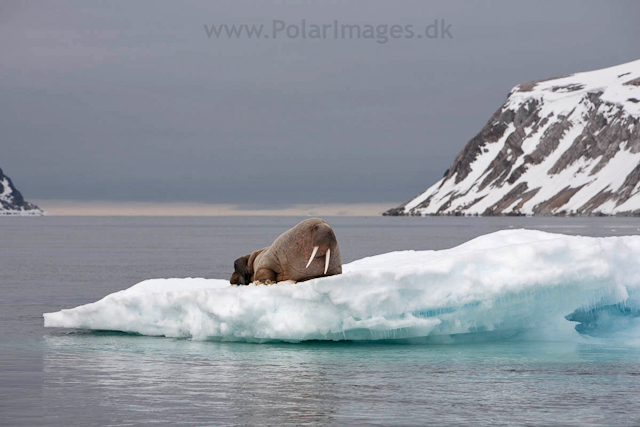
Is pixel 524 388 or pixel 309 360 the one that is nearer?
pixel 524 388

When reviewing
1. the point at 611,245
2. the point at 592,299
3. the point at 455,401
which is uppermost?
the point at 611,245

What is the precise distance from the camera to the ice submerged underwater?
19.1 m

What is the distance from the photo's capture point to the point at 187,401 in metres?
14.3

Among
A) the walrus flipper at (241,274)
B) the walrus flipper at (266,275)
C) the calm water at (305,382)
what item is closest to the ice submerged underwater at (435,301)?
the calm water at (305,382)

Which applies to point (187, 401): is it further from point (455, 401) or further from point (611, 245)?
point (611, 245)

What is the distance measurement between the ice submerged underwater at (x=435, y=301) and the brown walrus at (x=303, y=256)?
107 cm

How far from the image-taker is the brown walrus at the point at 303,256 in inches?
811

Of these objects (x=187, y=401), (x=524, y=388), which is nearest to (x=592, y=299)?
(x=524, y=388)

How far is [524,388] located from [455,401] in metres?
1.74

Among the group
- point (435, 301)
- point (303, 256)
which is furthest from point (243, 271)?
point (435, 301)

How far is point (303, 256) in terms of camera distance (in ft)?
68.5

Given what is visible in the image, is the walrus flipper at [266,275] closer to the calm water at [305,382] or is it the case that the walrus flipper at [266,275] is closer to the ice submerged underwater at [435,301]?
the ice submerged underwater at [435,301]

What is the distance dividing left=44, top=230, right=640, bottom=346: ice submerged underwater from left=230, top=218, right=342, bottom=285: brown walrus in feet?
3.50

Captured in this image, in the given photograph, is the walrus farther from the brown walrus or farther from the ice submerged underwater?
the ice submerged underwater
